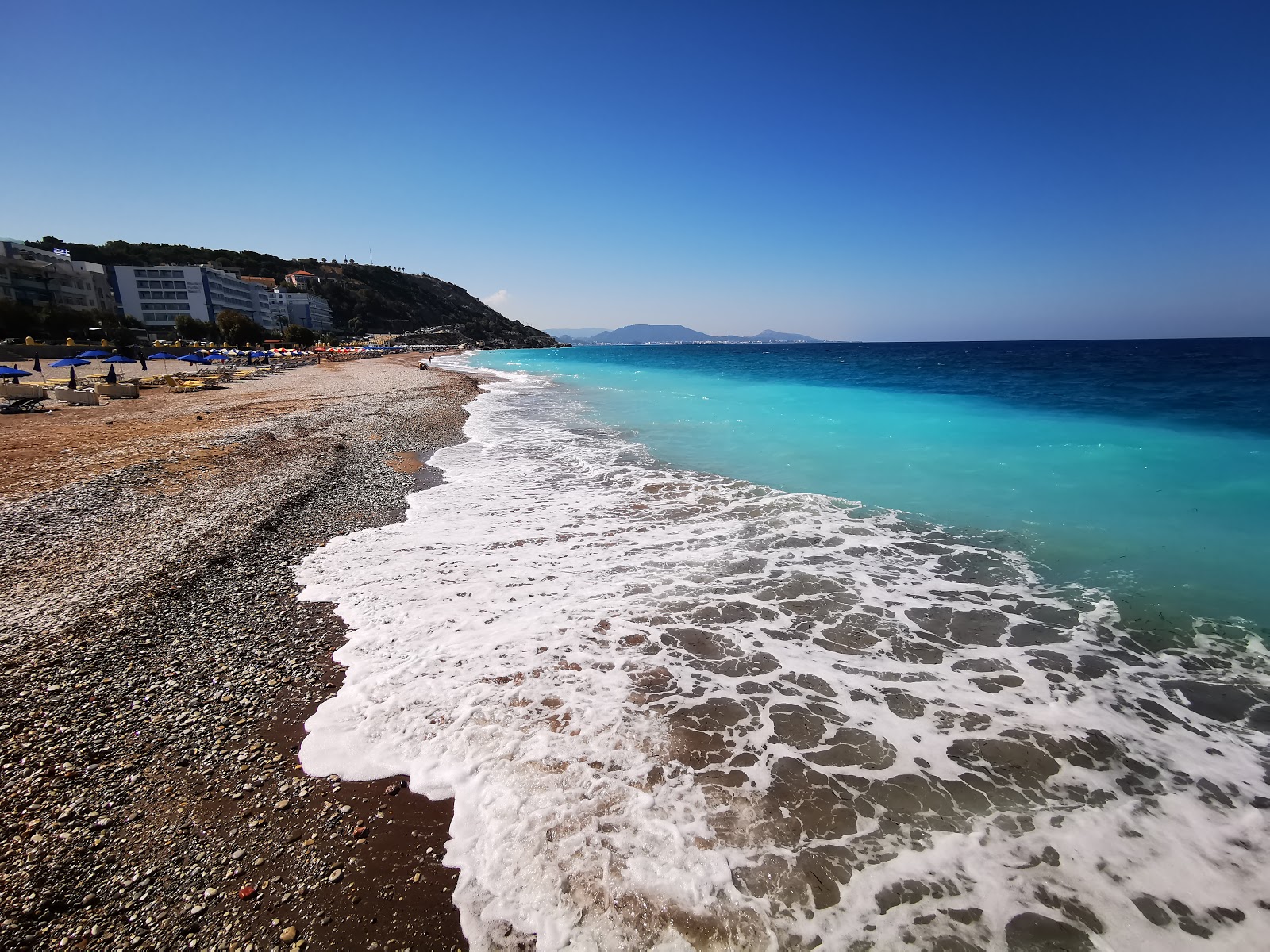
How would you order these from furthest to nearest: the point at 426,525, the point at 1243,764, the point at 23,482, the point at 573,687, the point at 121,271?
the point at 121,271, the point at 23,482, the point at 426,525, the point at 573,687, the point at 1243,764

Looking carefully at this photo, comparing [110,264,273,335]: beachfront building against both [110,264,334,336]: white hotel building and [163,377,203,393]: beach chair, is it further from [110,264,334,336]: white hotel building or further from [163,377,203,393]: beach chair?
[163,377,203,393]: beach chair

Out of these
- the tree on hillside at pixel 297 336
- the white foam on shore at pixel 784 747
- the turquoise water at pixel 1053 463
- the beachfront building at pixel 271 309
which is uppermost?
the beachfront building at pixel 271 309

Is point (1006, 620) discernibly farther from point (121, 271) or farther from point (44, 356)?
point (121, 271)

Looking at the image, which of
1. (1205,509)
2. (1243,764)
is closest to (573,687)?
(1243,764)

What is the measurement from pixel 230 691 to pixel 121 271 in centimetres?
11156

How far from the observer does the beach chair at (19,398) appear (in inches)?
791

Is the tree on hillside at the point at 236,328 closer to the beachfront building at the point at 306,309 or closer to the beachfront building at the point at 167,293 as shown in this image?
the beachfront building at the point at 167,293

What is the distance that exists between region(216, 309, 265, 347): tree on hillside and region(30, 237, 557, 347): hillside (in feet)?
182

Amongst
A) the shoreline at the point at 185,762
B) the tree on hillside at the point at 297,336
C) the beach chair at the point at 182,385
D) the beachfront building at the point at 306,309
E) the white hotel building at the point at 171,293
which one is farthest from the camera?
the beachfront building at the point at 306,309

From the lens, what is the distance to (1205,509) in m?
10.7

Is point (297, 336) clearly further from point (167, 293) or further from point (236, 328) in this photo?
point (167, 293)

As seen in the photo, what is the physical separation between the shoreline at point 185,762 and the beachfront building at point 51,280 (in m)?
77.3

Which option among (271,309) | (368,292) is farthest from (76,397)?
(368,292)

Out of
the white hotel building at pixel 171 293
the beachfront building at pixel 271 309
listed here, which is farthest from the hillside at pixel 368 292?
the white hotel building at pixel 171 293
